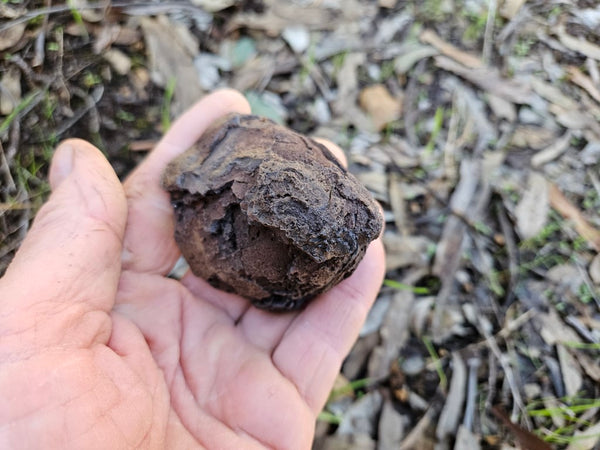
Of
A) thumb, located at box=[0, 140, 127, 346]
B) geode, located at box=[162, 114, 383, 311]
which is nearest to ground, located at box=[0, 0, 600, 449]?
thumb, located at box=[0, 140, 127, 346]

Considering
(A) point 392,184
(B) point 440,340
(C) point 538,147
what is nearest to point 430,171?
(A) point 392,184

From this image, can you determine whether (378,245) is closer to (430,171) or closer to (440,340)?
(440,340)

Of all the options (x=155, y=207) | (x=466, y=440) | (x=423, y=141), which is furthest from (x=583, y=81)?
(x=155, y=207)

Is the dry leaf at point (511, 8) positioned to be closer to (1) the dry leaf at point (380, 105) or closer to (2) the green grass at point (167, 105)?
(1) the dry leaf at point (380, 105)

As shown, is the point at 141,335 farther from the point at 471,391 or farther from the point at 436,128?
the point at 436,128

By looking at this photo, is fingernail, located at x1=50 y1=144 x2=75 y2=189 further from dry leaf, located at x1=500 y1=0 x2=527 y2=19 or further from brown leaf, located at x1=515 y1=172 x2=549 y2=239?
dry leaf, located at x1=500 y1=0 x2=527 y2=19

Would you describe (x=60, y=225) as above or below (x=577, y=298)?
above

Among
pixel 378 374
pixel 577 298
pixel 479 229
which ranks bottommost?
pixel 378 374
